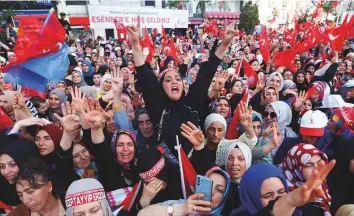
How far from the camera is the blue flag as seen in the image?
10.5 ft

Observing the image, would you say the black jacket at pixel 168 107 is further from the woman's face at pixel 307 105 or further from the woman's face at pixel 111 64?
the woman's face at pixel 111 64

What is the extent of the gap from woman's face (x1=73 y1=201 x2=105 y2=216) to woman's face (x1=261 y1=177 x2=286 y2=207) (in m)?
0.90

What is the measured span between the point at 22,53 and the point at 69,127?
1.48 m

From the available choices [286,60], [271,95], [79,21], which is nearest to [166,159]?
[271,95]

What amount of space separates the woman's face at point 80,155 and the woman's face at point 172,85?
2.76 feet

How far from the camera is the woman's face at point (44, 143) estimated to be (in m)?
→ 2.39

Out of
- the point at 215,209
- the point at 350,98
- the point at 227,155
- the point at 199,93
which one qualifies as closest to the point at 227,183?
the point at 215,209

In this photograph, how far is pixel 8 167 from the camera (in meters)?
2.05

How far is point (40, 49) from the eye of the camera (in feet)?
10.9

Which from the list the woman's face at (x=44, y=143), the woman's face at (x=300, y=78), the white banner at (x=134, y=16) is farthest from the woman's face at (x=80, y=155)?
the white banner at (x=134, y=16)

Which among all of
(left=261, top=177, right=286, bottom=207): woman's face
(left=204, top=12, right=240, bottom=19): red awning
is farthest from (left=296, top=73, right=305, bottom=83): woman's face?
(left=204, top=12, right=240, bottom=19): red awning

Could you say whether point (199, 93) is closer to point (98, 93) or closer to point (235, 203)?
point (235, 203)

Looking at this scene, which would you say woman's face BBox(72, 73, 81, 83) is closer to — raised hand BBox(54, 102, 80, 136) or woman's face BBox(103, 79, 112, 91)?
woman's face BBox(103, 79, 112, 91)

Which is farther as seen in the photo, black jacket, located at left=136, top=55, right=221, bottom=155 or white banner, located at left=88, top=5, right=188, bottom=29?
white banner, located at left=88, top=5, right=188, bottom=29
